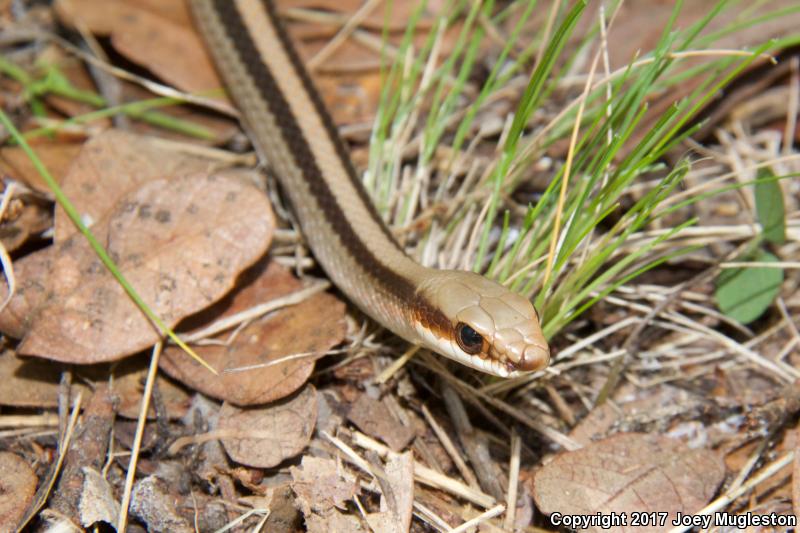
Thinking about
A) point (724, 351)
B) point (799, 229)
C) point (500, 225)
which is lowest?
point (724, 351)

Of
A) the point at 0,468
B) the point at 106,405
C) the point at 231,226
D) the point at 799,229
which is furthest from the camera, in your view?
the point at 799,229

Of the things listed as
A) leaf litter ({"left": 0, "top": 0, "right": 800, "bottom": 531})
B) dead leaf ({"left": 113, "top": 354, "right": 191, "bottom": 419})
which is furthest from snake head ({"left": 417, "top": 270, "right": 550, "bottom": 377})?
dead leaf ({"left": 113, "top": 354, "right": 191, "bottom": 419})

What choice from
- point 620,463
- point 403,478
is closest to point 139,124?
point 403,478

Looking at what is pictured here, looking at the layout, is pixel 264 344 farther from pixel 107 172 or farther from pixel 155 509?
pixel 107 172

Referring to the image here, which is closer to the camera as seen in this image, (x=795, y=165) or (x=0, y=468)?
(x=0, y=468)

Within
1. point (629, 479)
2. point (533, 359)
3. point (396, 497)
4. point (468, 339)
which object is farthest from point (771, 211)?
point (396, 497)

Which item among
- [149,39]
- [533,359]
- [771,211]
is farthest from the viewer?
[149,39]

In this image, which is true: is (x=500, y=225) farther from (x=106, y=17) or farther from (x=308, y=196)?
(x=106, y=17)
